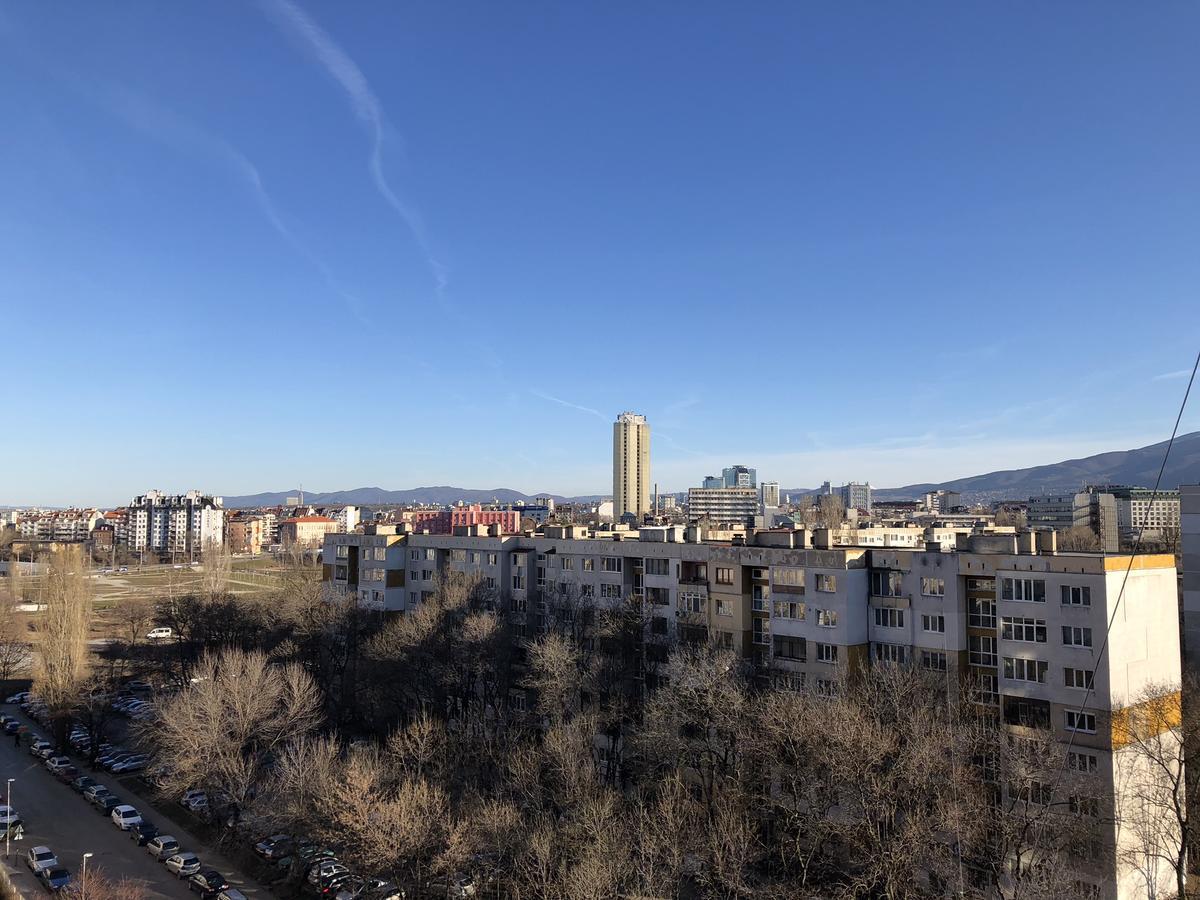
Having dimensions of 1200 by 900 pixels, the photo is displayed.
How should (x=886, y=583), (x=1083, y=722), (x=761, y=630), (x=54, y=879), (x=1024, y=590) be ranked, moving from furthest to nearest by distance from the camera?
(x=761, y=630)
(x=886, y=583)
(x=1024, y=590)
(x=54, y=879)
(x=1083, y=722)

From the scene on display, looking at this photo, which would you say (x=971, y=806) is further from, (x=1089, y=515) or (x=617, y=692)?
(x=1089, y=515)

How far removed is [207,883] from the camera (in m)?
25.1

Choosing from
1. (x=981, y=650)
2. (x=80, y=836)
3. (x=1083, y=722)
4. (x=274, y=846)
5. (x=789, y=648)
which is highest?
(x=981, y=650)

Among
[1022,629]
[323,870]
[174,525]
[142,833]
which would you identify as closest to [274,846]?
[323,870]

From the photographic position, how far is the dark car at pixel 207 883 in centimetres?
2495

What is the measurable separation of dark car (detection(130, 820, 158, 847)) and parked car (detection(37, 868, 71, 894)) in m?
3.46

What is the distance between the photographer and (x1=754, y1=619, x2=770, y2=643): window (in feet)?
108

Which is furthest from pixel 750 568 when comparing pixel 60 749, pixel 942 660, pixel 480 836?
pixel 60 749

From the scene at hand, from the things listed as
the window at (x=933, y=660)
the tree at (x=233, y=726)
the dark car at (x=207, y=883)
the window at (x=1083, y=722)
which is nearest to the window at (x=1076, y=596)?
the window at (x=1083, y=722)

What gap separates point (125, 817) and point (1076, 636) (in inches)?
1340

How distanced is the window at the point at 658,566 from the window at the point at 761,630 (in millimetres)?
4845

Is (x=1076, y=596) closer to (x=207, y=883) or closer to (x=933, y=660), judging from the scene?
(x=933, y=660)

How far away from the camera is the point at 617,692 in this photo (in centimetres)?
3297

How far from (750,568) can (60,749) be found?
115ft
